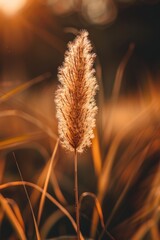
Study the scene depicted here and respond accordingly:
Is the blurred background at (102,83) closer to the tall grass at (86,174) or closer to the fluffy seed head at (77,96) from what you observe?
the tall grass at (86,174)

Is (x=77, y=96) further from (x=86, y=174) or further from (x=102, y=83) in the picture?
(x=102, y=83)

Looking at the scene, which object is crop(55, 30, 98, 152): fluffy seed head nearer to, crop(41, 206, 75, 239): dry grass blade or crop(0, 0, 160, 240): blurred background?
crop(0, 0, 160, 240): blurred background

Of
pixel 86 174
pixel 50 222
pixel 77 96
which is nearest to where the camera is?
pixel 77 96

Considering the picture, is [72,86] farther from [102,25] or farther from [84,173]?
[102,25]

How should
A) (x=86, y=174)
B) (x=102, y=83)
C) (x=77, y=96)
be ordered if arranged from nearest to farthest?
(x=77, y=96) < (x=86, y=174) < (x=102, y=83)

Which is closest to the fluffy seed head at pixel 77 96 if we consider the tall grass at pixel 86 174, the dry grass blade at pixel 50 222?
the tall grass at pixel 86 174

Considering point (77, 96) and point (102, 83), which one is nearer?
point (77, 96)

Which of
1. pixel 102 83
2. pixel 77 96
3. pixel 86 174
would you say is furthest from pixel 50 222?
pixel 102 83

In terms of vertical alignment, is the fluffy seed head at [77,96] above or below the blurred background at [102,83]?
below
